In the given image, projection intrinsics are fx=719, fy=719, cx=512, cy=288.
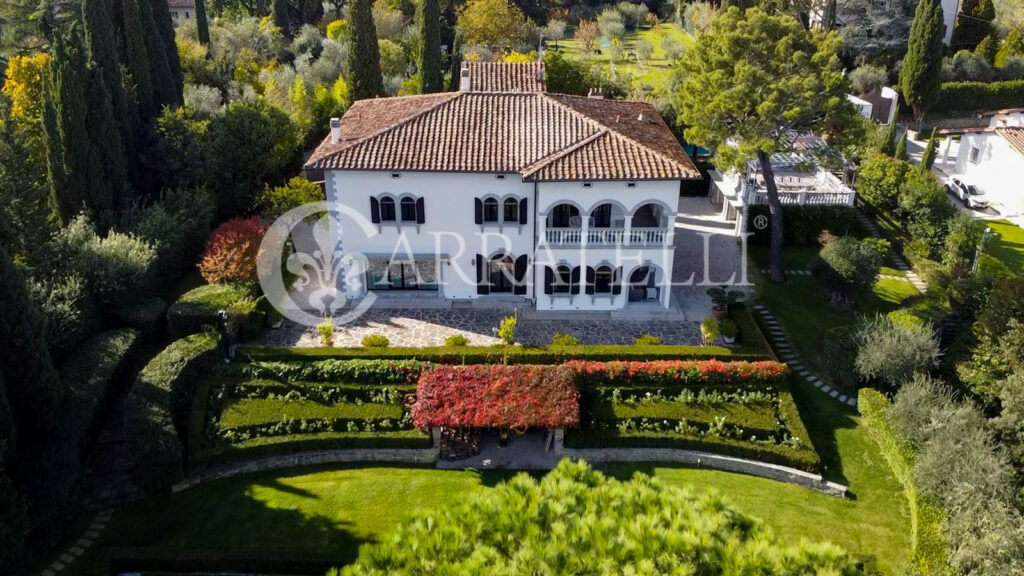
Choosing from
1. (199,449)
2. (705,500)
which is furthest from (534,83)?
(705,500)

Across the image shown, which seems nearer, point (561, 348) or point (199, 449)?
point (199, 449)

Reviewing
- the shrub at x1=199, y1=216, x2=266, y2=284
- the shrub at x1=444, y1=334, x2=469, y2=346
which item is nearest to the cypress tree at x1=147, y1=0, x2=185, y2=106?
the shrub at x1=199, y1=216, x2=266, y2=284

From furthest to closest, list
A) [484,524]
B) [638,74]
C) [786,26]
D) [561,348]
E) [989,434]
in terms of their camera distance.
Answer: [638,74]
[786,26]
[561,348]
[989,434]
[484,524]

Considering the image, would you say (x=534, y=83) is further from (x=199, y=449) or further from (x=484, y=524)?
(x=484, y=524)

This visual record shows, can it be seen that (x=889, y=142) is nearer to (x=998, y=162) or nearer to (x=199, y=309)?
(x=998, y=162)

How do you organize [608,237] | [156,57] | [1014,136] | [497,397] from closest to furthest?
[497,397], [608,237], [156,57], [1014,136]

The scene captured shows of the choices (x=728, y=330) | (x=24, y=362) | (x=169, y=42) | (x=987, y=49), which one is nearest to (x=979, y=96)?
(x=987, y=49)
